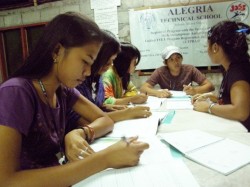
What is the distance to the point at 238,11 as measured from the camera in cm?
329

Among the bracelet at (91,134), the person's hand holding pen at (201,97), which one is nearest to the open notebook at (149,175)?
the bracelet at (91,134)

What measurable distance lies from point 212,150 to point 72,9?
3.35 meters

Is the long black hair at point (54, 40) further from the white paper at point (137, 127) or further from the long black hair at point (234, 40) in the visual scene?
the long black hair at point (234, 40)

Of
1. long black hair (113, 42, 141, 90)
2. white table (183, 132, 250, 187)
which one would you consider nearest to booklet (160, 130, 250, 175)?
white table (183, 132, 250, 187)

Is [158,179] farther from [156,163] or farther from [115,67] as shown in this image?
[115,67]

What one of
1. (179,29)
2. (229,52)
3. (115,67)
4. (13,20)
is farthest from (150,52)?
(13,20)

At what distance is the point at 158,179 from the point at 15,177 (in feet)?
1.38

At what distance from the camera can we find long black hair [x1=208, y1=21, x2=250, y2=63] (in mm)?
1655

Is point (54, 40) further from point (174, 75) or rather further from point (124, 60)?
point (174, 75)

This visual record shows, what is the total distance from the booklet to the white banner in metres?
2.53

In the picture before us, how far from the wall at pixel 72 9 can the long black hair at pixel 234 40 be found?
6.06ft

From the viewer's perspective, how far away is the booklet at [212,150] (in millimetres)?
824

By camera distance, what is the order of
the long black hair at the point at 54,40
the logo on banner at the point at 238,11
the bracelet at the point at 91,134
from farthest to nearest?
the logo on banner at the point at 238,11, the bracelet at the point at 91,134, the long black hair at the point at 54,40

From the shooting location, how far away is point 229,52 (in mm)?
1702
